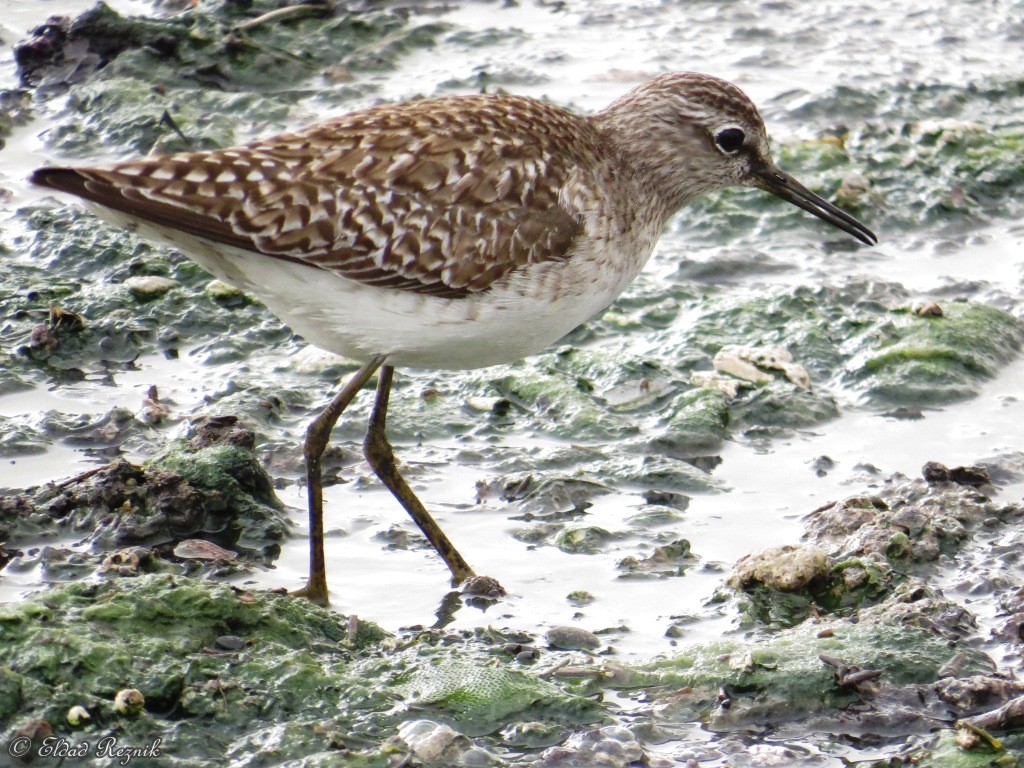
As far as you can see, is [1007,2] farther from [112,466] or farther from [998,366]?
[112,466]

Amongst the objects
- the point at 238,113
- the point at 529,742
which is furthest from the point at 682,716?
the point at 238,113

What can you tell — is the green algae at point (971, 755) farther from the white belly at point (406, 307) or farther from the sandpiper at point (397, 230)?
the white belly at point (406, 307)

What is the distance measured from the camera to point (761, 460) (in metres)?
6.96

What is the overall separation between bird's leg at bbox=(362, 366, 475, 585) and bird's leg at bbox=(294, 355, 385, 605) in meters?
0.33

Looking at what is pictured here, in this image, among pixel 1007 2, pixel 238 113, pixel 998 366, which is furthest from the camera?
pixel 1007 2

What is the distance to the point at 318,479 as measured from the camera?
5824mm

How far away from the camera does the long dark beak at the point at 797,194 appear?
6.95 metres

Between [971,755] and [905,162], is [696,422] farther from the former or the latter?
[905,162]

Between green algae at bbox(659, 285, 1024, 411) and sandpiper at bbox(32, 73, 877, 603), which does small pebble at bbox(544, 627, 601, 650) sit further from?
green algae at bbox(659, 285, 1024, 411)

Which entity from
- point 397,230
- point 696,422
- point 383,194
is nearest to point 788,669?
point 696,422

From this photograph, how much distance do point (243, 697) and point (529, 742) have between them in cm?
96

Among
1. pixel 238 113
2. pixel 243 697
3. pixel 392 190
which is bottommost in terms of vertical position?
pixel 243 697

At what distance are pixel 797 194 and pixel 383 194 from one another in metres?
2.33

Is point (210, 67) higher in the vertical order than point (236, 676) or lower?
higher
